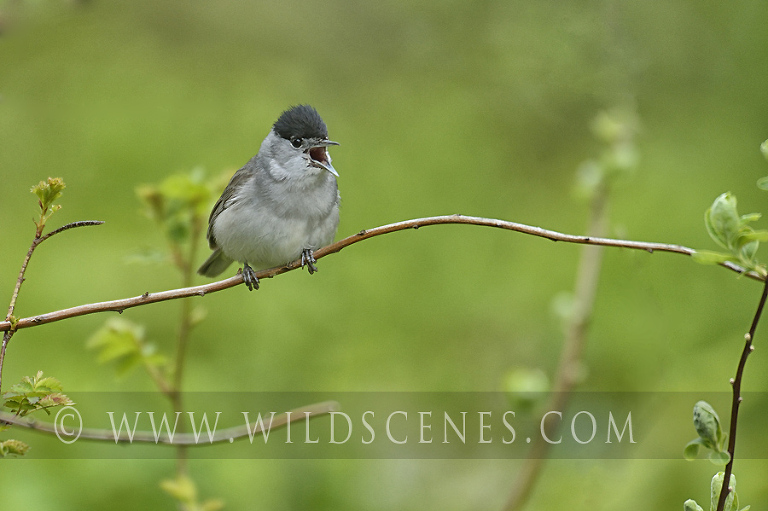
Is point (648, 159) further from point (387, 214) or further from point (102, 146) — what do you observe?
point (102, 146)

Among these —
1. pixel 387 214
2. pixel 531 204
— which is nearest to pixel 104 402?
pixel 387 214

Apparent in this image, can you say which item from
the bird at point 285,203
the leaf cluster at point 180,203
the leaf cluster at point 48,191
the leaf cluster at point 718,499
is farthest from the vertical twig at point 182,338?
the leaf cluster at point 718,499

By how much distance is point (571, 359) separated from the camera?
2.29 m

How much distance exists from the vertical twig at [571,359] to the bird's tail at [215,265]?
57.9 inches

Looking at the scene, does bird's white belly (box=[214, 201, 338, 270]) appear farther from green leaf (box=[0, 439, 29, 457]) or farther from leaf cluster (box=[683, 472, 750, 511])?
leaf cluster (box=[683, 472, 750, 511])

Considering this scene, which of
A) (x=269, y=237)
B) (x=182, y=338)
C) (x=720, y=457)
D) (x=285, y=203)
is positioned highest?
(x=285, y=203)

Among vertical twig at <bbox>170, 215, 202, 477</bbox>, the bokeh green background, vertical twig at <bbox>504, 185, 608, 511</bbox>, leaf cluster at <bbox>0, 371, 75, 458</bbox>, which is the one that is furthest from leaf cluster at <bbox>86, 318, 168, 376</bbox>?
vertical twig at <bbox>504, 185, 608, 511</bbox>

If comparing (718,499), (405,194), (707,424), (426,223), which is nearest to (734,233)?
(707,424)

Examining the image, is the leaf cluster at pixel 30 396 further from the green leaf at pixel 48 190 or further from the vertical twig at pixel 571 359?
the vertical twig at pixel 571 359

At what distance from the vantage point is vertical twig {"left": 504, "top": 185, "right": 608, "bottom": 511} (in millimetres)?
2168

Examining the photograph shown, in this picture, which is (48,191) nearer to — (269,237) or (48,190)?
(48,190)

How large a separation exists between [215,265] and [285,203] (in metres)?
0.64

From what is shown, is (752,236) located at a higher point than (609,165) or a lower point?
lower

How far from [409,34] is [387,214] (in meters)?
2.07
